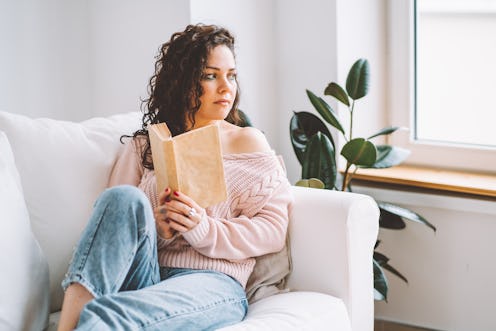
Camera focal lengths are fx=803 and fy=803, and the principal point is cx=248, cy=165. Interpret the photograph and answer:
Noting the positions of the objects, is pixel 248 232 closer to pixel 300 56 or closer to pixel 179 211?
pixel 179 211

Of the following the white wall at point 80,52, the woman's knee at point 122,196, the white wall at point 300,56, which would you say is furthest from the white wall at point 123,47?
the woman's knee at point 122,196

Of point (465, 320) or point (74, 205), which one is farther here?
point (465, 320)

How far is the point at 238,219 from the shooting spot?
1.96 m

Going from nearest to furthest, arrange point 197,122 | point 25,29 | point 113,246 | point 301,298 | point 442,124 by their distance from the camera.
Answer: point 113,246, point 301,298, point 197,122, point 25,29, point 442,124

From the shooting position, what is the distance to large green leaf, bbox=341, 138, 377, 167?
93.3 inches

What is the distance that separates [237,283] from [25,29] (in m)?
1.19

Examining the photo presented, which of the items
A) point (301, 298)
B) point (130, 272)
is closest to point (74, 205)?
point (130, 272)

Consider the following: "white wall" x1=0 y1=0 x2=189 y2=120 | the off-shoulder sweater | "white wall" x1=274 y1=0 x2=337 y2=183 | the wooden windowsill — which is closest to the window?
the wooden windowsill

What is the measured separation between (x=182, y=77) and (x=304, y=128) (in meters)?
0.60

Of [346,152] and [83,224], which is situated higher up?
[346,152]

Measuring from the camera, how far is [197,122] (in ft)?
6.80

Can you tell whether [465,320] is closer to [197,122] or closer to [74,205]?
[197,122]

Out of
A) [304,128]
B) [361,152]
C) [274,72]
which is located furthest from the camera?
[274,72]

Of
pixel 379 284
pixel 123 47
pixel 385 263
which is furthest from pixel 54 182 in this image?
pixel 385 263
